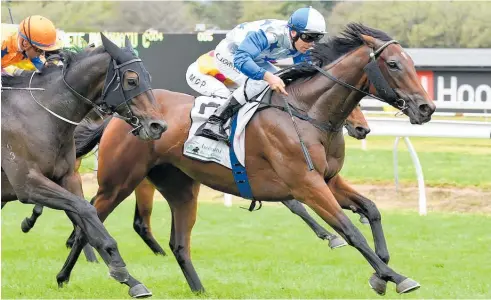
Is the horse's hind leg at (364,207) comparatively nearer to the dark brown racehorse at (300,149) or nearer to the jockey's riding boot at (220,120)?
the dark brown racehorse at (300,149)

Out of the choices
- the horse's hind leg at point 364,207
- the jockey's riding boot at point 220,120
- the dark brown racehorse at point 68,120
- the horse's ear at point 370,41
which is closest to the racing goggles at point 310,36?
the horse's ear at point 370,41

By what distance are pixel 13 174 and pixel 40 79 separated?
0.67 m

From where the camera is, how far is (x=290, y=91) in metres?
6.44

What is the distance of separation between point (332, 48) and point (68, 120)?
5.80 ft

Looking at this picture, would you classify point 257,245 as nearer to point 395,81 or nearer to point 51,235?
point 51,235

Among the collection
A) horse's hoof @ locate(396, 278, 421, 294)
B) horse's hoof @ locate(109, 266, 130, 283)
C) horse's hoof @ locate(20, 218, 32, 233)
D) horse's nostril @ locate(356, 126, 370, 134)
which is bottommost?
horse's hoof @ locate(20, 218, 32, 233)

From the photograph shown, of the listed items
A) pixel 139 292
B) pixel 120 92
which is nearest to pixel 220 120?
pixel 120 92

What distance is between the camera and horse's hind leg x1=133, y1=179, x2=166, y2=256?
796 cm

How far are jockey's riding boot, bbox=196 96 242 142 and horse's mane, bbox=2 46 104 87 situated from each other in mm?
965

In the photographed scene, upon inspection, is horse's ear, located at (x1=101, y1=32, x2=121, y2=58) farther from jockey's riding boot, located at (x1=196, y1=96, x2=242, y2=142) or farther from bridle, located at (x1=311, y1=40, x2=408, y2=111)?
bridle, located at (x1=311, y1=40, x2=408, y2=111)

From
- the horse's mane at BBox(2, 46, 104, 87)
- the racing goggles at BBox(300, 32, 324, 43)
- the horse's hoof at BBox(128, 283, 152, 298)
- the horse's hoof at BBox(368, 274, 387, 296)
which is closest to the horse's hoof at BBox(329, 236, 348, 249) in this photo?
the horse's hoof at BBox(368, 274, 387, 296)

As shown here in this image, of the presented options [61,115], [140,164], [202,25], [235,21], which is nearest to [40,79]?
[61,115]

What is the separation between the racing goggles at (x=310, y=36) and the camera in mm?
6417

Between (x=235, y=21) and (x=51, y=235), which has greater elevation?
(x=51, y=235)
